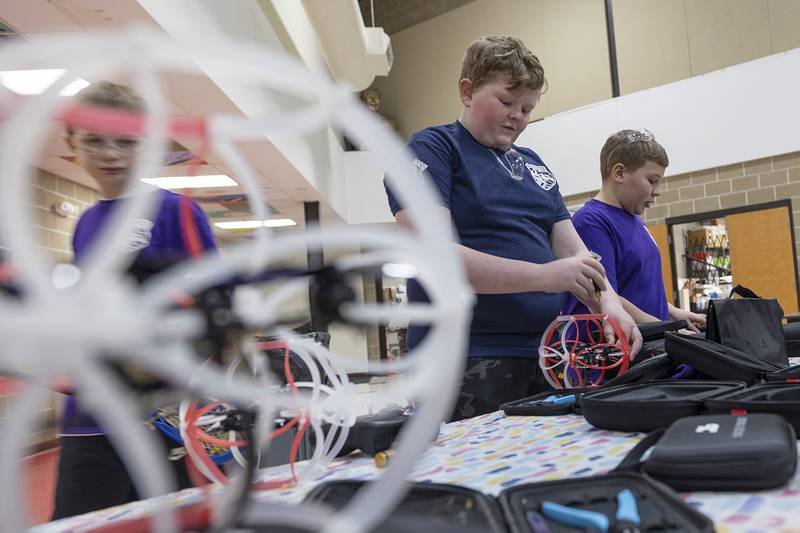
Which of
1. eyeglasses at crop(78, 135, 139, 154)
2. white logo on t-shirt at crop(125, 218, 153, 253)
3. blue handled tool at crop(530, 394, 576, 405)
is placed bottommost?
blue handled tool at crop(530, 394, 576, 405)

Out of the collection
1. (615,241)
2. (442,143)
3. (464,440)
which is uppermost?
(442,143)

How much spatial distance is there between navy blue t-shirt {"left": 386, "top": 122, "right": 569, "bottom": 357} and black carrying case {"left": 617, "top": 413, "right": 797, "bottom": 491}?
623mm

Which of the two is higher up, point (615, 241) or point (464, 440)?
point (615, 241)

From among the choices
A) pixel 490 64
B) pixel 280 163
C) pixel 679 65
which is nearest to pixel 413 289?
pixel 490 64

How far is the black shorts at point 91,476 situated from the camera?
99 cm

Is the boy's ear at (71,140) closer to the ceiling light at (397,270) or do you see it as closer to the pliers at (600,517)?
the ceiling light at (397,270)

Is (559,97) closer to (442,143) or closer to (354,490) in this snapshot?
(442,143)

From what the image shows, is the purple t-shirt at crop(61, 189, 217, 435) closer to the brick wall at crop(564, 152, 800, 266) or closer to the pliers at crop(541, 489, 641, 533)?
the pliers at crop(541, 489, 641, 533)

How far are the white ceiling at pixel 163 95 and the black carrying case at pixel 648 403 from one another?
601mm

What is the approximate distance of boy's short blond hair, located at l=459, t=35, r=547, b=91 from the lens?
4.08ft

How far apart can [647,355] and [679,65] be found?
600cm

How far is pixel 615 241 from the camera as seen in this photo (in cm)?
168

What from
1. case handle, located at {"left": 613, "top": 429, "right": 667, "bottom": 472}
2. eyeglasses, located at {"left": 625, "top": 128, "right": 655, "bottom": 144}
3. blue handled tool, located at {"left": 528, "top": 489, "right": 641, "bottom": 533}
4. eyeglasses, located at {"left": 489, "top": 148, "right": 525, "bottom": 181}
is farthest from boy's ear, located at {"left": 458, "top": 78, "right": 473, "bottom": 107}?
blue handled tool, located at {"left": 528, "top": 489, "right": 641, "bottom": 533}

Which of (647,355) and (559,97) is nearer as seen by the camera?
(647,355)
